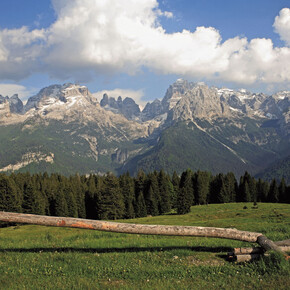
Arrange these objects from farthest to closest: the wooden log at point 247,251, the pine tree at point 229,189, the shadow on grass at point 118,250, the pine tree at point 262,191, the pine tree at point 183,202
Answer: the pine tree at point 262,191
the pine tree at point 229,189
the pine tree at point 183,202
the shadow on grass at point 118,250
the wooden log at point 247,251

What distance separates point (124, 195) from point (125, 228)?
3249 inches

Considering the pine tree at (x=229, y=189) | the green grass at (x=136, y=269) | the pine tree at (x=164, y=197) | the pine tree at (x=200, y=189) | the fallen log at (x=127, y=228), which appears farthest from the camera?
the pine tree at (x=200, y=189)

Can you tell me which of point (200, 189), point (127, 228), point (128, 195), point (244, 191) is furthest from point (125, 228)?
point (244, 191)

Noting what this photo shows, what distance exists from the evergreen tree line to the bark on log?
229 feet

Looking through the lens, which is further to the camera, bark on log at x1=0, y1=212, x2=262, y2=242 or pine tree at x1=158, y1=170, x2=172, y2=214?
pine tree at x1=158, y1=170, x2=172, y2=214

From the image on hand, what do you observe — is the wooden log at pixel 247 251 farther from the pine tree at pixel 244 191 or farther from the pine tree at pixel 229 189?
the pine tree at pixel 244 191

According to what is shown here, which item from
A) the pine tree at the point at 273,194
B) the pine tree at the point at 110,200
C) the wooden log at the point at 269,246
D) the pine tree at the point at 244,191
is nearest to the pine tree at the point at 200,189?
the pine tree at the point at 244,191

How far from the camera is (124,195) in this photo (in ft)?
304

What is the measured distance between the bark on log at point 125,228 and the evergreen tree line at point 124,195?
69770 millimetres

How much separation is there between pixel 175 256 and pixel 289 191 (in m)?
112

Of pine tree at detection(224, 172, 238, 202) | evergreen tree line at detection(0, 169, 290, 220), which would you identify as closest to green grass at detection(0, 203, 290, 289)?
evergreen tree line at detection(0, 169, 290, 220)

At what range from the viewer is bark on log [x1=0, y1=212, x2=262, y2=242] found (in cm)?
1118

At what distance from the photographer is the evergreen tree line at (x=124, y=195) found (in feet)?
263

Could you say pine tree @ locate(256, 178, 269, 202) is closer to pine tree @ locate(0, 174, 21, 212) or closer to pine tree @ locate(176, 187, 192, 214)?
pine tree @ locate(176, 187, 192, 214)
